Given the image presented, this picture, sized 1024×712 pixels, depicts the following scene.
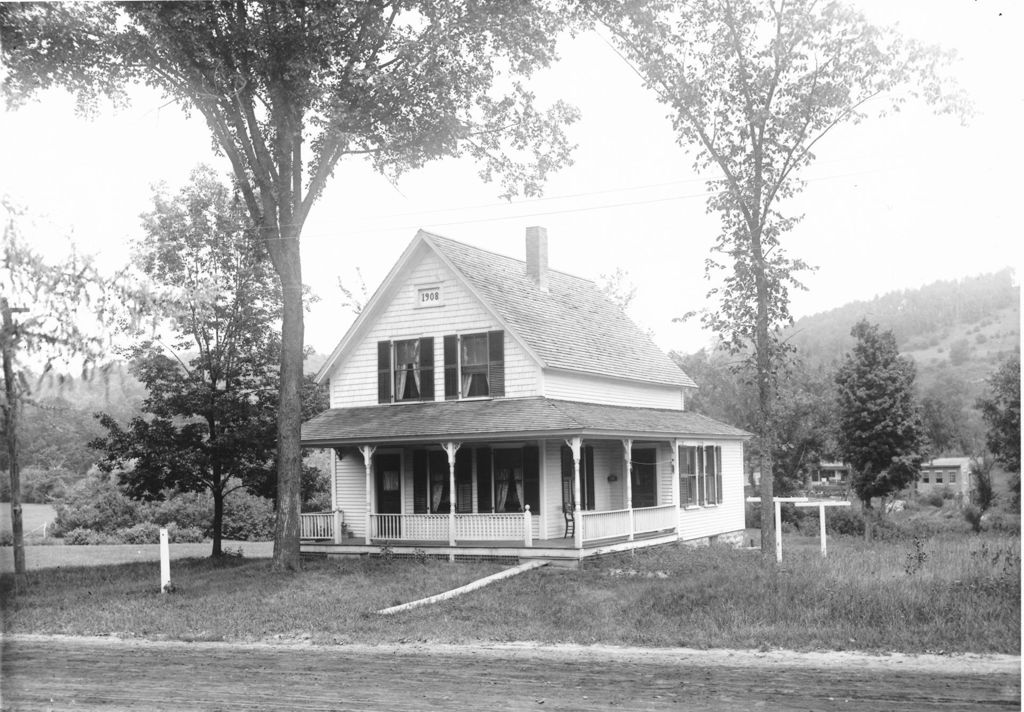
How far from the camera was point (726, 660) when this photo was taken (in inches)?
401

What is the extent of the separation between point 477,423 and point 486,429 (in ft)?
1.68

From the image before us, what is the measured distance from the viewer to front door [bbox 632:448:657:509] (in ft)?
77.7

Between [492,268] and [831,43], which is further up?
[831,43]

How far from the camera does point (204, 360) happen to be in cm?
2252

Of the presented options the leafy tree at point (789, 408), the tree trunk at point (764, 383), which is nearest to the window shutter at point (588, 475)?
the tree trunk at point (764, 383)

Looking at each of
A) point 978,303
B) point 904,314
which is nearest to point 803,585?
point 978,303

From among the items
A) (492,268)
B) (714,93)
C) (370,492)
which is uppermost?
(714,93)

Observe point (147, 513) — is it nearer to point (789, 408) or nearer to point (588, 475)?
point (588, 475)

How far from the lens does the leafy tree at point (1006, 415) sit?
1912 centimetres

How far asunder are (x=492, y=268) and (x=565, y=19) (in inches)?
273

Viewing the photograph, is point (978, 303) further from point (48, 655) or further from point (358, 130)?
point (48, 655)

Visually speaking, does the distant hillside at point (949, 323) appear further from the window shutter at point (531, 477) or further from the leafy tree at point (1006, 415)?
the window shutter at point (531, 477)

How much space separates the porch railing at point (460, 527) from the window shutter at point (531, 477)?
1.18 meters

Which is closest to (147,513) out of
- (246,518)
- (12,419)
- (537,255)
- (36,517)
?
(246,518)
